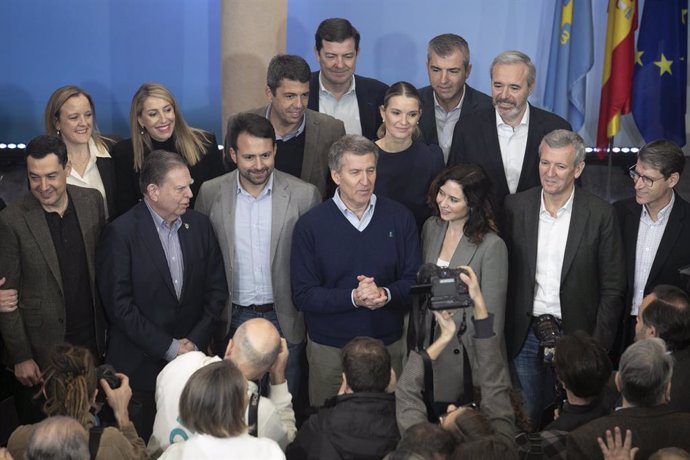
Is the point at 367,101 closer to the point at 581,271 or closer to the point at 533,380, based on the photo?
the point at 581,271

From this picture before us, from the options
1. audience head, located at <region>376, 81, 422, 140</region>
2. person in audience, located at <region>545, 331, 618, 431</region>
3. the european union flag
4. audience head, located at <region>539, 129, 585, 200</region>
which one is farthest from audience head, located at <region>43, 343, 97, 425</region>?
the european union flag

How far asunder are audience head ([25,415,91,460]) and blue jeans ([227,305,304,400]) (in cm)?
185

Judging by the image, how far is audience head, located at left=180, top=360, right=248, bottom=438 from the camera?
3.64 metres

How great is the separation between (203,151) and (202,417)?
2.42 m

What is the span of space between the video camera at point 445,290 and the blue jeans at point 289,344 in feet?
3.88

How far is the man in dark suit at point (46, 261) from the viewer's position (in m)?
5.04

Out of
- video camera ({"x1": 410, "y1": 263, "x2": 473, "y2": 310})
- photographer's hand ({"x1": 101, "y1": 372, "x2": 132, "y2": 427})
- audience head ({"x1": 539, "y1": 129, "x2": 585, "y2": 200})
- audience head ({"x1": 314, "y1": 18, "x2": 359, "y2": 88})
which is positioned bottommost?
photographer's hand ({"x1": 101, "y1": 372, "x2": 132, "y2": 427})

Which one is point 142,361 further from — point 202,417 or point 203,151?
point 202,417

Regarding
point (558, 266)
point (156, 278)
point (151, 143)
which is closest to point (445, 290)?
point (558, 266)

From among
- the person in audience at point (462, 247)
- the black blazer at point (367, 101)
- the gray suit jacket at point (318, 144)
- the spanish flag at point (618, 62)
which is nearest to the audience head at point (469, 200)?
the person in audience at point (462, 247)

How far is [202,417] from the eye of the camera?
3652 millimetres

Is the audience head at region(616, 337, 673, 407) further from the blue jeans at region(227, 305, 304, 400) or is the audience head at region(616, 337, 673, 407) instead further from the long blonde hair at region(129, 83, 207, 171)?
the long blonde hair at region(129, 83, 207, 171)

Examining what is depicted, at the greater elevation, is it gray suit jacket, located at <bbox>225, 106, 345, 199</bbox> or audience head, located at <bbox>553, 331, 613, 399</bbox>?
gray suit jacket, located at <bbox>225, 106, 345, 199</bbox>

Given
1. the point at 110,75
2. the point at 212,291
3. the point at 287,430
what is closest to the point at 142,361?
the point at 212,291
